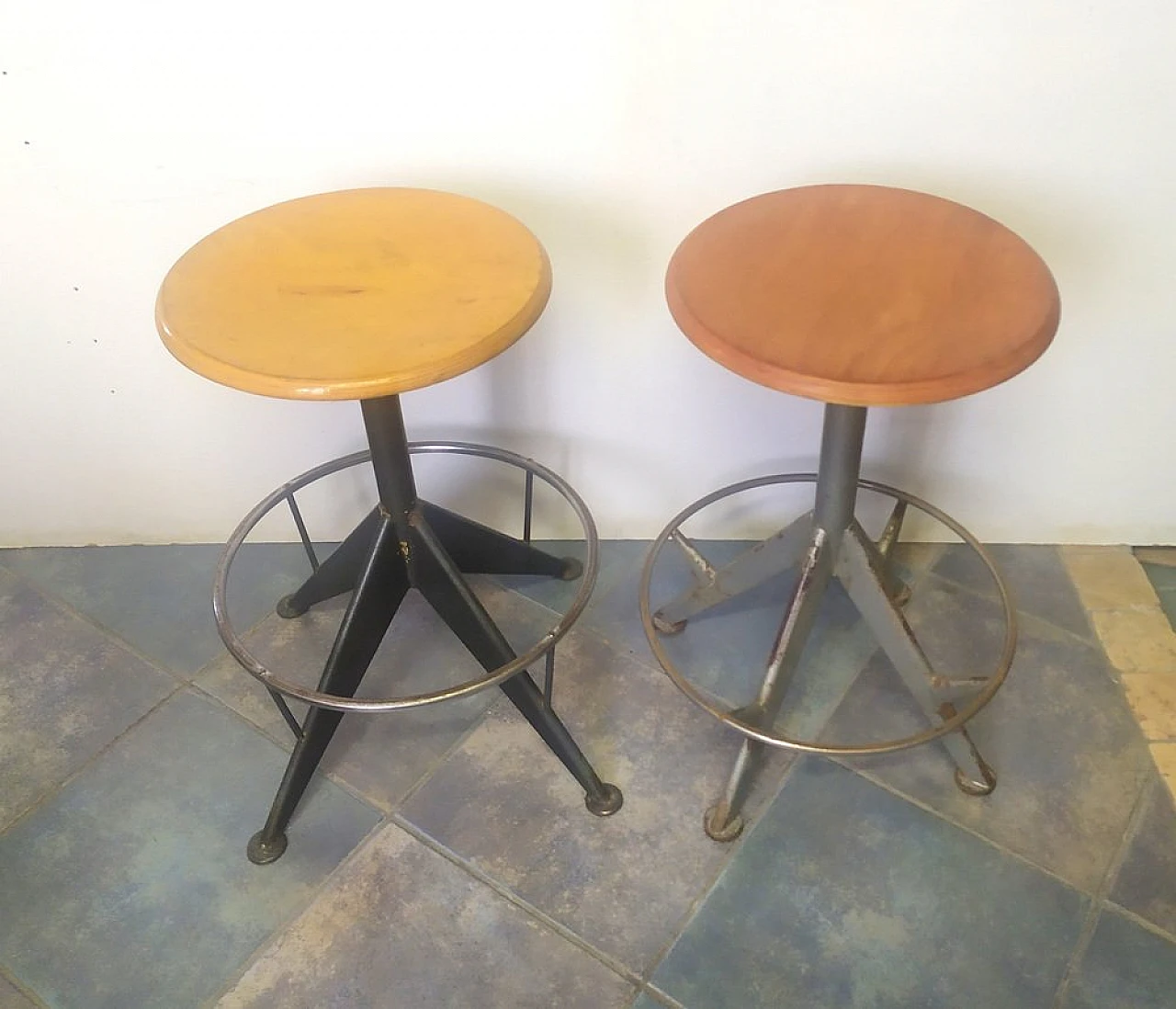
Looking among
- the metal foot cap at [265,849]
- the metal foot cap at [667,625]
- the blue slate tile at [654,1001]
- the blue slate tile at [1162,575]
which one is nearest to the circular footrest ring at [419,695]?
the metal foot cap at [265,849]

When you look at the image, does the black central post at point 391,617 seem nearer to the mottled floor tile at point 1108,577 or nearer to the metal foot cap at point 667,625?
the metal foot cap at point 667,625

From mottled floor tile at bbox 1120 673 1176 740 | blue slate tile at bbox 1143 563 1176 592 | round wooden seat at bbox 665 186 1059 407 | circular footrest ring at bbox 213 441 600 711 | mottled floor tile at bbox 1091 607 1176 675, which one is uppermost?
round wooden seat at bbox 665 186 1059 407

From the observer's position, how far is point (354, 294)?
3.95ft

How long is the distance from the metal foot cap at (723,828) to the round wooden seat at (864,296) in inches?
30.1

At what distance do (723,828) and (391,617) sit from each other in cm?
65

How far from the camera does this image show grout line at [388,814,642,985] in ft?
4.57

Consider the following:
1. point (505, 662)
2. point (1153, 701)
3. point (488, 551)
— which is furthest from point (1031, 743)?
point (488, 551)

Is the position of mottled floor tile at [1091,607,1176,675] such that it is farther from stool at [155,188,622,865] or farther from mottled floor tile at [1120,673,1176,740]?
stool at [155,188,622,865]

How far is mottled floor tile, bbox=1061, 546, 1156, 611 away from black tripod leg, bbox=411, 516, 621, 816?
3.35 ft

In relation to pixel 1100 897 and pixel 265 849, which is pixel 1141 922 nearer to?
pixel 1100 897

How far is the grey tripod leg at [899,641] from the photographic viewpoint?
1.51 meters

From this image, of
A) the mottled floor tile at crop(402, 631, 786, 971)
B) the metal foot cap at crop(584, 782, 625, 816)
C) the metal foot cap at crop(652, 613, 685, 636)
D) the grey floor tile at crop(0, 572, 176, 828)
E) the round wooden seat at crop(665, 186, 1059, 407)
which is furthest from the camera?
the metal foot cap at crop(652, 613, 685, 636)

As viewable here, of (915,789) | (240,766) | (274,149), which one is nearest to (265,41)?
(274,149)

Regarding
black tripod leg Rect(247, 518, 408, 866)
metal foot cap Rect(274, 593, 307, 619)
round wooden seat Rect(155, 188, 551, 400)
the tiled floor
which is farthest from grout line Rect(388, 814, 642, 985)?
round wooden seat Rect(155, 188, 551, 400)
